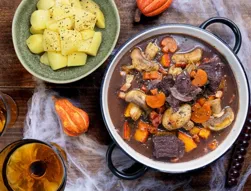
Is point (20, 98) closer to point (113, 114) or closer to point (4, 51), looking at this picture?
point (4, 51)

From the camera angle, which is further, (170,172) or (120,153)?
(120,153)

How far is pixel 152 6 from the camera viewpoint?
2676 mm

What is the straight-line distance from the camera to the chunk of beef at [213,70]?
2.49 m

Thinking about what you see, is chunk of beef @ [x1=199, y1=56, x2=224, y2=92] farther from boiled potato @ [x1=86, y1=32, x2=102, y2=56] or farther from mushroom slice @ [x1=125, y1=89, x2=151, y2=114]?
boiled potato @ [x1=86, y1=32, x2=102, y2=56]

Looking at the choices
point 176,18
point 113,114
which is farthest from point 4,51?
point 176,18

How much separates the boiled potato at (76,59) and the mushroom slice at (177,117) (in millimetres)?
524

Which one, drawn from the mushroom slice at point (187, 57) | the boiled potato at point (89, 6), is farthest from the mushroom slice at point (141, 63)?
the boiled potato at point (89, 6)

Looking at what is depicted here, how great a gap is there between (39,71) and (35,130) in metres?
0.37

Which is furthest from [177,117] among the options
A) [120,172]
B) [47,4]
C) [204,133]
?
[47,4]

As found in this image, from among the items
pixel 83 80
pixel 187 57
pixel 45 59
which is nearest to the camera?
pixel 187 57

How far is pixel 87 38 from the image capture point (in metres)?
2.58

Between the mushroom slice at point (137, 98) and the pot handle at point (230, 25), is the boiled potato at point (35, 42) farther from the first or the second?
the pot handle at point (230, 25)

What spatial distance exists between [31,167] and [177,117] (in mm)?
847

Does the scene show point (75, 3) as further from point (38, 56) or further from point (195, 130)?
point (195, 130)
